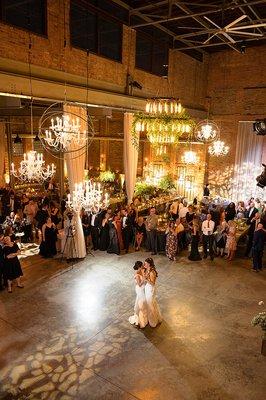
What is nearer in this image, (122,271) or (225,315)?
(225,315)

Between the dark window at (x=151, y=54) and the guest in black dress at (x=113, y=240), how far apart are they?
597 centimetres

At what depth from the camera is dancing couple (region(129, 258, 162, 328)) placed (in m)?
6.00

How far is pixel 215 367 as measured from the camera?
5.18m

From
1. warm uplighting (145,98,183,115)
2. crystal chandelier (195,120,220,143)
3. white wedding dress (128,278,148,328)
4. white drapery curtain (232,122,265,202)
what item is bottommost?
white wedding dress (128,278,148,328)

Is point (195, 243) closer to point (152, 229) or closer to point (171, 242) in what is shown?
point (171, 242)

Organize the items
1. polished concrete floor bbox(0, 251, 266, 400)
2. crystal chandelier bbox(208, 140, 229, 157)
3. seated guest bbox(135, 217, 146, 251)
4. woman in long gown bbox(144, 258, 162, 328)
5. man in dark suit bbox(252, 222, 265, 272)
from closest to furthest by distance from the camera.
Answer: polished concrete floor bbox(0, 251, 266, 400) < woman in long gown bbox(144, 258, 162, 328) < man in dark suit bbox(252, 222, 265, 272) < seated guest bbox(135, 217, 146, 251) < crystal chandelier bbox(208, 140, 229, 157)

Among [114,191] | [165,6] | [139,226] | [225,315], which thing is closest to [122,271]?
[139,226]

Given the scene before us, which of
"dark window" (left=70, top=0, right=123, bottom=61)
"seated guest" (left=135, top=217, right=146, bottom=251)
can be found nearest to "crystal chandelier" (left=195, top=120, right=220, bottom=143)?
"seated guest" (left=135, top=217, right=146, bottom=251)

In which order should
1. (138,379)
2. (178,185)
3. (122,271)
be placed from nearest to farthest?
(138,379) → (122,271) → (178,185)

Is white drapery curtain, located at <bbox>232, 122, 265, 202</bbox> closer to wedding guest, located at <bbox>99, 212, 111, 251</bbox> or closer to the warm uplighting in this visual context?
wedding guest, located at <bbox>99, 212, 111, 251</bbox>

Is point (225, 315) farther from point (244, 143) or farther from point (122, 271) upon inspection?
point (244, 143)

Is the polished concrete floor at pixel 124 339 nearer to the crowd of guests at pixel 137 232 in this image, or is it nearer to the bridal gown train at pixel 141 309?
the bridal gown train at pixel 141 309

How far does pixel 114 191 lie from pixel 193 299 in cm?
875

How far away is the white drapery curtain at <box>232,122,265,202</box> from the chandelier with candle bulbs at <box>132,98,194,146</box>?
7921 mm
